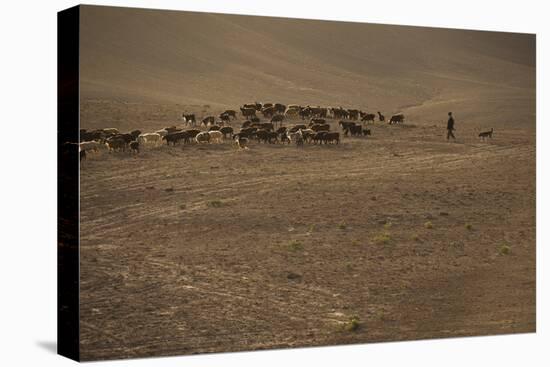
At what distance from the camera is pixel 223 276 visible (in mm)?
18875

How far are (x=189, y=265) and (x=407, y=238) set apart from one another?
3.89 meters

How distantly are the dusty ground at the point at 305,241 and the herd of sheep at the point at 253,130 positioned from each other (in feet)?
0.52

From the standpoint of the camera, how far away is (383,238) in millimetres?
20188

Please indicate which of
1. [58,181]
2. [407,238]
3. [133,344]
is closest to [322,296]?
[407,238]

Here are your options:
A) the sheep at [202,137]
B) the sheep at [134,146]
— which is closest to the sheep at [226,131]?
the sheep at [202,137]

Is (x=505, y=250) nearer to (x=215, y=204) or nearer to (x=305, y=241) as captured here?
(x=305, y=241)

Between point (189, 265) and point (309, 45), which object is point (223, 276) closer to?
point (189, 265)

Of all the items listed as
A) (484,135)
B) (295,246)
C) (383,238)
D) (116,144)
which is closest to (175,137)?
(116,144)

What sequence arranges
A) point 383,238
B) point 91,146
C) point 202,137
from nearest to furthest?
point 91,146
point 202,137
point 383,238

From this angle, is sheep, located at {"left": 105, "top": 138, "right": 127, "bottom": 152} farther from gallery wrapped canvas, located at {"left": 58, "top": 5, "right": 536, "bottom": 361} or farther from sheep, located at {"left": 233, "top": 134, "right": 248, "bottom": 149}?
sheep, located at {"left": 233, "top": 134, "right": 248, "bottom": 149}

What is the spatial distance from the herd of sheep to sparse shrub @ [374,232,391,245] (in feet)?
5.53

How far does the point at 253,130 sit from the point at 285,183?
981 millimetres

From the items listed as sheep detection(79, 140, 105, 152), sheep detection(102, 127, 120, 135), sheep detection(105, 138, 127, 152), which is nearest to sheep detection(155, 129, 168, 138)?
sheep detection(105, 138, 127, 152)

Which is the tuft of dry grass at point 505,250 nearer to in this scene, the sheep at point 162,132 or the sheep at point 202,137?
the sheep at point 202,137
